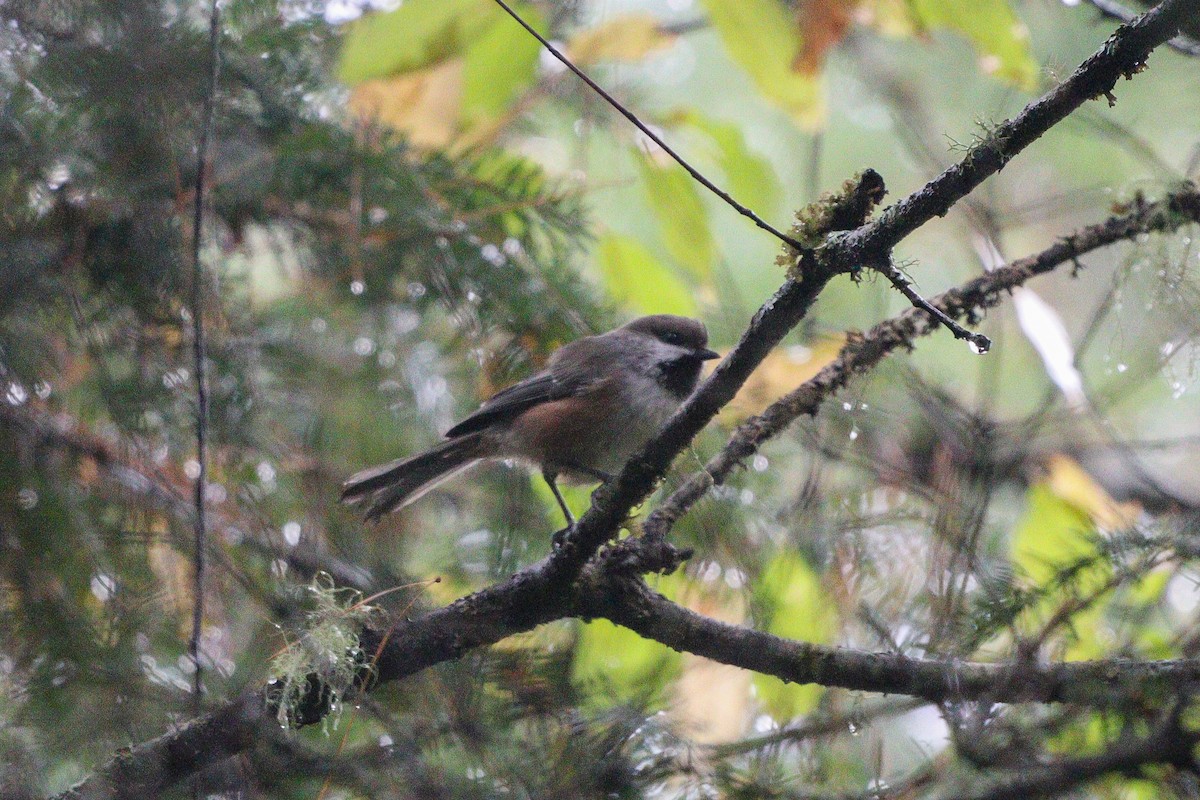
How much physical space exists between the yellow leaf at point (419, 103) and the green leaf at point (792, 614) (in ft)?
6.90

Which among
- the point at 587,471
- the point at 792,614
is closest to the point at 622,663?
the point at 792,614

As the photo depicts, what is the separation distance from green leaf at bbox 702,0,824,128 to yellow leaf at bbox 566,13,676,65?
30.6 inches

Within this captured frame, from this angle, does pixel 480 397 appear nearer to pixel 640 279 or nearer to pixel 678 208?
pixel 640 279

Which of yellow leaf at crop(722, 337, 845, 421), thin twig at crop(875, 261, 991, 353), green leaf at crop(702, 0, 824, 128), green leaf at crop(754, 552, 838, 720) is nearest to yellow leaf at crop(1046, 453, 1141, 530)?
yellow leaf at crop(722, 337, 845, 421)

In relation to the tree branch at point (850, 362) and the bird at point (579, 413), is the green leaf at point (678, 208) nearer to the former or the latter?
the bird at point (579, 413)

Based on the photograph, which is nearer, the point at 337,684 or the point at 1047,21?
the point at 337,684

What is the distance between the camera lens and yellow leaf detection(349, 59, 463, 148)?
362 centimetres

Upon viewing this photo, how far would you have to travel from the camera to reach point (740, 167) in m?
3.15

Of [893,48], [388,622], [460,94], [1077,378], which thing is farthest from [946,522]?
[893,48]

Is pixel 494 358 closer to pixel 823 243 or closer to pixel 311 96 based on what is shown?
pixel 311 96

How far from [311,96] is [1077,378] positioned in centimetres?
301

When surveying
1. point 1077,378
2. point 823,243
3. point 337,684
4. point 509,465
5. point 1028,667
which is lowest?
point 337,684

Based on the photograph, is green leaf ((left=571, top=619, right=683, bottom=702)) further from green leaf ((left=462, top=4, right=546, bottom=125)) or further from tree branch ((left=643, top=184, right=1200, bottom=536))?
green leaf ((left=462, top=4, right=546, bottom=125))

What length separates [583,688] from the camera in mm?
2537
